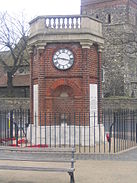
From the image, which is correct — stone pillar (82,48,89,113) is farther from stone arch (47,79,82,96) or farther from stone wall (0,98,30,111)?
stone wall (0,98,30,111)

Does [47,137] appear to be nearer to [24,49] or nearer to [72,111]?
[72,111]

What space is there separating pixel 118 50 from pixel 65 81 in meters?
34.8

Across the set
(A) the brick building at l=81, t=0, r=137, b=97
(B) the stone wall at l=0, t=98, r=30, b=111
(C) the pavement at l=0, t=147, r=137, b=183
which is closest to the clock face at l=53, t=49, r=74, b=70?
(C) the pavement at l=0, t=147, r=137, b=183

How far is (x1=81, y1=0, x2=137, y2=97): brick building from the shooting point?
47062mm

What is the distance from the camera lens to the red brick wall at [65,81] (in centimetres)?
1396

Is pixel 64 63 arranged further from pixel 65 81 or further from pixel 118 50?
pixel 118 50

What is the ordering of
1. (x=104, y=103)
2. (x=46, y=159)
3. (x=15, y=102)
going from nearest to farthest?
(x=46, y=159)
(x=15, y=102)
(x=104, y=103)

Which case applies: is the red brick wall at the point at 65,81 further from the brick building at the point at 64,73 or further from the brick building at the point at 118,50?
the brick building at the point at 118,50

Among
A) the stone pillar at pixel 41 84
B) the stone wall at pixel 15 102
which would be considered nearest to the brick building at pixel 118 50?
the stone wall at pixel 15 102

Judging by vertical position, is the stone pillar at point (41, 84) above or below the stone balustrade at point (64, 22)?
below

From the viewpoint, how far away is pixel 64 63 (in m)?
14.0

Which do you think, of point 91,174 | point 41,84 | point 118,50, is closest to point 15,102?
point 118,50

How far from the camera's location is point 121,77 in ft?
155

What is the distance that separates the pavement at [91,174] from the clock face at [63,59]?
4.75m
